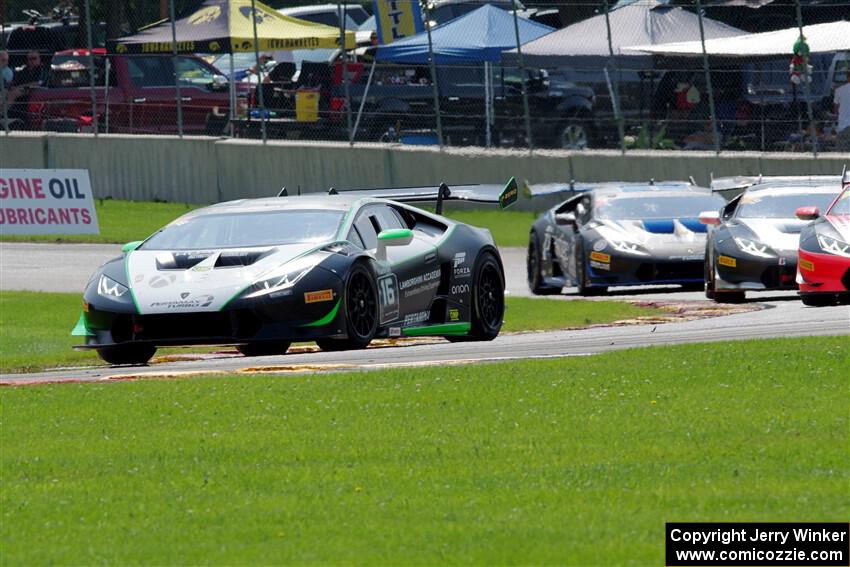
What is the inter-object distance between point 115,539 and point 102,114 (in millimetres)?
27305

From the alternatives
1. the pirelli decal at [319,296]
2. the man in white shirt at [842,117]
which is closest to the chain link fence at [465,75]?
the man in white shirt at [842,117]

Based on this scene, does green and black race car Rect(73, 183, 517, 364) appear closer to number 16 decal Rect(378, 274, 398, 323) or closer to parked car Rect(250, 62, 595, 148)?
number 16 decal Rect(378, 274, 398, 323)

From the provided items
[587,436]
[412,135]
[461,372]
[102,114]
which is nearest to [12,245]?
[102,114]

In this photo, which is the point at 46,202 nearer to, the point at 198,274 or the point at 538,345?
the point at 538,345

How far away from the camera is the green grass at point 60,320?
1530cm

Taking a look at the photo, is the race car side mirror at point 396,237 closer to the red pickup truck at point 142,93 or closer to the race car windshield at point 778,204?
the race car windshield at point 778,204

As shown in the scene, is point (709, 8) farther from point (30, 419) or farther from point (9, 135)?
point (30, 419)

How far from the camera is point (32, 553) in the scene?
257 inches

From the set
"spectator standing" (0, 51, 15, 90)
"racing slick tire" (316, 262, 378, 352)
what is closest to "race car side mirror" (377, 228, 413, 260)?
"racing slick tire" (316, 262, 378, 352)

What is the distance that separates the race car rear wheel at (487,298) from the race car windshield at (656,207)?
5996 millimetres

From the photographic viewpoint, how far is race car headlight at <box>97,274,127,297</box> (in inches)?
492

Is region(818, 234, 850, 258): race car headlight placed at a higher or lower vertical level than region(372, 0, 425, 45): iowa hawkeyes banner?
lower

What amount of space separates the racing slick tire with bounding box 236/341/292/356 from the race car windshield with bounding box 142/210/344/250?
750 millimetres

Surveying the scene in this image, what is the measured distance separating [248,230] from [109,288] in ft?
3.87
